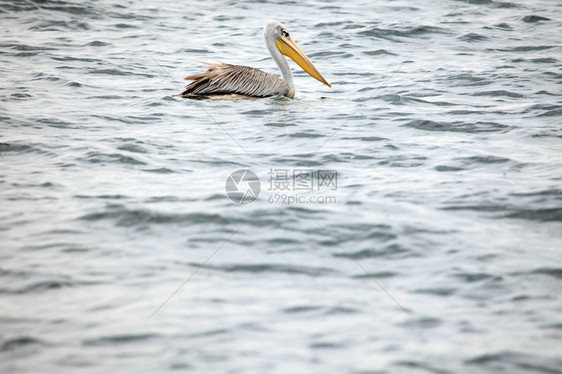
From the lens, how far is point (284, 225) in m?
4.33

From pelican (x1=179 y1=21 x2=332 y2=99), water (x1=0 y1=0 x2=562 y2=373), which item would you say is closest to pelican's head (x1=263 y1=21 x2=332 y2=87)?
pelican (x1=179 y1=21 x2=332 y2=99)

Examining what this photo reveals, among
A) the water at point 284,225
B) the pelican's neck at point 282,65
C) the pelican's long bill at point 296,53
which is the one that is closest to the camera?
the water at point 284,225

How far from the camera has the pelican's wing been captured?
7840 mm

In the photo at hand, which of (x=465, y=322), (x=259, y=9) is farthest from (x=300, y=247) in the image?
(x=259, y=9)

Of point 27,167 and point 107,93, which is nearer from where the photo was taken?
point 27,167

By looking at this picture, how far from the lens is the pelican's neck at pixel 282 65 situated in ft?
27.2

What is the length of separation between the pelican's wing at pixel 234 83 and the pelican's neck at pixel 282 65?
103 millimetres

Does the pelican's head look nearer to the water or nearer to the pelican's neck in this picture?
the pelican's neck

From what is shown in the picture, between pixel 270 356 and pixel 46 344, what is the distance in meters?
1.04

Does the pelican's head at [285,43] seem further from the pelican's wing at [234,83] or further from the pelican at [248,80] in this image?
the pelican's wing at [234,83]

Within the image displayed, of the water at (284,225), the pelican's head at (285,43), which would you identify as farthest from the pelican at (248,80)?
the water at (284,225)

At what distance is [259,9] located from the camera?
47.0ft

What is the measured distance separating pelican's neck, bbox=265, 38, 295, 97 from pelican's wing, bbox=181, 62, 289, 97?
4.0 inches

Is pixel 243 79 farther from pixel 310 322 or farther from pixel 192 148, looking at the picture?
pixel 310 322
